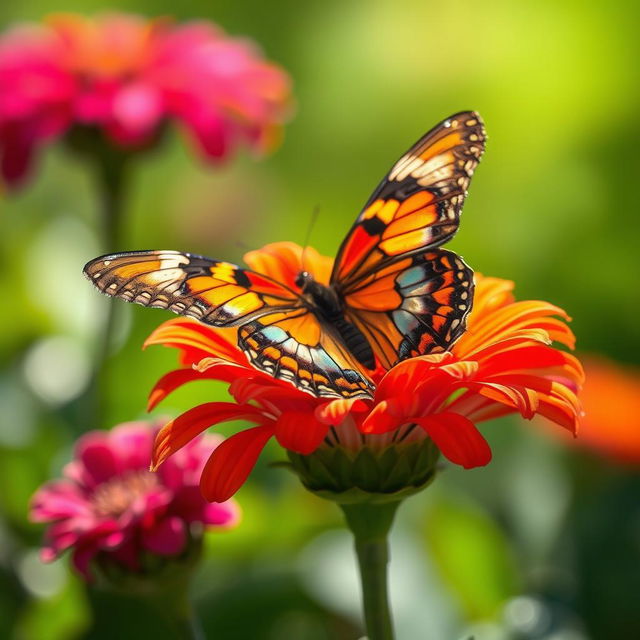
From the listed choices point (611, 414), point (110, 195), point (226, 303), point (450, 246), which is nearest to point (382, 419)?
point (226, 303)

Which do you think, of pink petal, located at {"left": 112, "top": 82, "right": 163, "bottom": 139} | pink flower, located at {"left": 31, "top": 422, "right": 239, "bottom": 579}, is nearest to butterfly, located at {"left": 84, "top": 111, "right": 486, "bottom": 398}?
pink flower, located at {"left": 31, "top": 422, "right": 239, "bottom": 579}

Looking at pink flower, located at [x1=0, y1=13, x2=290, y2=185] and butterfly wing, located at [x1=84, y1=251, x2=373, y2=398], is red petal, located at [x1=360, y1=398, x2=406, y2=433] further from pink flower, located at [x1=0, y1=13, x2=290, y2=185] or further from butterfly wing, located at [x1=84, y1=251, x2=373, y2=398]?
pink flower, located at [x1=0, y1=13, x2=290, y2=185]

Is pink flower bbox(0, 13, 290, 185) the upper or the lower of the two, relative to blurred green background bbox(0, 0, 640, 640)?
upper

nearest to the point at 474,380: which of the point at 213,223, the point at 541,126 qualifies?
the point at 541,126

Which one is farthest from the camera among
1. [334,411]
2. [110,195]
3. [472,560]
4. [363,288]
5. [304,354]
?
[110,195]

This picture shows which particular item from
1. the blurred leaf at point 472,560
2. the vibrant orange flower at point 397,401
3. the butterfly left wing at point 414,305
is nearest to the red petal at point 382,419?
the vibrant orange flower at point 397,401

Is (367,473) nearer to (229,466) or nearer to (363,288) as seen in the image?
(229,466)

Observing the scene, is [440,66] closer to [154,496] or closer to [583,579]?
[583,579]

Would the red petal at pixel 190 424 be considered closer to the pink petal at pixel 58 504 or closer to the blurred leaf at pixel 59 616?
the pink petal at pixel 58 504
